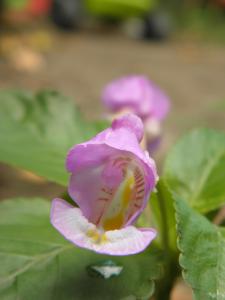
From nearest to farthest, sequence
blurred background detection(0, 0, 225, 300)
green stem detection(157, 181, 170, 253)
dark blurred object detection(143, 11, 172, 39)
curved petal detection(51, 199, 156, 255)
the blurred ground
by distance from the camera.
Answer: curved petal detection(51, 199, 156, 255) < green stem detection(157, 181, 170, 253) < the blurred ground < blurred background detection(0, 0, 225, 300) < dark blurred object detection(143, 11, 172, 39)

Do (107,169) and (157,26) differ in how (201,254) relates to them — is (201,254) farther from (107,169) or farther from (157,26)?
(157,26)

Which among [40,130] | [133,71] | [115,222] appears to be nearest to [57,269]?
[115,222]

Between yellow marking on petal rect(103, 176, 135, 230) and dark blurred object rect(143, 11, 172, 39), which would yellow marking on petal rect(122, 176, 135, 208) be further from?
dark blurred object rect(143, 11, 172, 39)

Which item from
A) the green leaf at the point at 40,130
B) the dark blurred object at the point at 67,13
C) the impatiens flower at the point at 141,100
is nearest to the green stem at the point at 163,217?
the green leaf at the point at 40,130

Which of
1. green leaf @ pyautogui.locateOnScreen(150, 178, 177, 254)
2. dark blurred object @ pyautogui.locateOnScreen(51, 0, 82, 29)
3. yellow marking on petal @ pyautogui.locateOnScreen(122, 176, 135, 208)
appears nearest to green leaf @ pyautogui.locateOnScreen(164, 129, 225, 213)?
green leaf @ pyautogui.locateOnScreen(150, 178, 177, 254)

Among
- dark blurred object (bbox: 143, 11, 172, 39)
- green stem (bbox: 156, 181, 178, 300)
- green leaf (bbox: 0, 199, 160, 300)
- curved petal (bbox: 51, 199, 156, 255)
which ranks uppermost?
curved petal (bbox: 51, 199, 156, 255)

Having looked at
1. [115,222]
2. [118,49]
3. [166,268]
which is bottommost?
[118,49]

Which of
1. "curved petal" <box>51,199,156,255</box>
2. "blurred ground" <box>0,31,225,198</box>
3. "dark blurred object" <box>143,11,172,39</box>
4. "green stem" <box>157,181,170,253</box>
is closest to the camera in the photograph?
"curved petal" <box>51,199,156,255</box>
